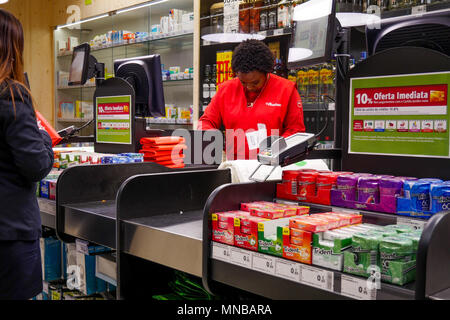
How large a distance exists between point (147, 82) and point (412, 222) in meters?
2.02

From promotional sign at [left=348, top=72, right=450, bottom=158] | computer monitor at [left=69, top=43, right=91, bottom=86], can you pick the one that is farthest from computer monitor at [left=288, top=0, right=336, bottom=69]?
computer monitor at [left=69, top=43, right=91, bottom=86]

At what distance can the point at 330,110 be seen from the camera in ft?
12.3

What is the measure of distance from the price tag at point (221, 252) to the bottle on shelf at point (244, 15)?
10.5 ft

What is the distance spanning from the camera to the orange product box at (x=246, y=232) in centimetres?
128

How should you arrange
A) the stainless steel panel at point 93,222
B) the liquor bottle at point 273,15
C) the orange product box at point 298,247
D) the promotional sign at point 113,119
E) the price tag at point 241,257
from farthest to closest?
the liquor bottle at point 273,15, the promotional sign at point 113,119, the stainless steel panel at point 93,222, the price tag at point 241,257, the orange product box at point 298,247

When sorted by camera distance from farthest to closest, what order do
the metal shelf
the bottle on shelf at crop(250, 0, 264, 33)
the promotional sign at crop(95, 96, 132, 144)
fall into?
the metal shelf
the bottle on shelf at crop(250, 0, 264, 33)
the promotional sign at crop(95, 96, 132, 144)

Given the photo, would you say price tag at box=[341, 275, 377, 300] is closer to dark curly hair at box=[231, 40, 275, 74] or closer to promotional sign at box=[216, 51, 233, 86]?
dark curly hair at box=[231, 40, 275, 74]

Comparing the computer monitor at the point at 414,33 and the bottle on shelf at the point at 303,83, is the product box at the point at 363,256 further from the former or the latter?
the bottle on shelf at the point at 303,83

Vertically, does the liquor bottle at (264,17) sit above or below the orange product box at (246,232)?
above

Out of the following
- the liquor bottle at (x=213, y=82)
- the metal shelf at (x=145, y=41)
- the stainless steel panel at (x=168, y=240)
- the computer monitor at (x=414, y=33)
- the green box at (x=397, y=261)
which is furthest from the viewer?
the metal shelf at (x=145, y=41)

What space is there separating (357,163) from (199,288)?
0.79 metres

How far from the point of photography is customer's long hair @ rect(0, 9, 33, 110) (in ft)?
4.98

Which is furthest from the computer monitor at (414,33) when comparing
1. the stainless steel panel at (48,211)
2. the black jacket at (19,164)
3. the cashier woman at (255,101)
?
the stainless steel panel at (48,211)

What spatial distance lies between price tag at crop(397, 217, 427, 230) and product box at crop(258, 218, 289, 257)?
1.16ft
